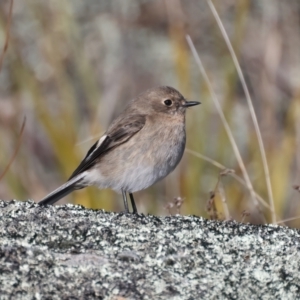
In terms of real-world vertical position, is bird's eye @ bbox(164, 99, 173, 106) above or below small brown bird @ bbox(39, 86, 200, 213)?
above

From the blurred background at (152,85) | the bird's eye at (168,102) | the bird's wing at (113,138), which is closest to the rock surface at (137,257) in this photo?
the bird's wing at (113,138)

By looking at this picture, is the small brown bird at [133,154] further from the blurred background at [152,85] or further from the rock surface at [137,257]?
the rock surface at [137,257]

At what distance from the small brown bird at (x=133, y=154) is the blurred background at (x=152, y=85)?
0.18m

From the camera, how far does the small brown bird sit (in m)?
Answer: 5.42

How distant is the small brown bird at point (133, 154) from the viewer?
5.42 m

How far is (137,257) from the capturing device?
10.1 feet

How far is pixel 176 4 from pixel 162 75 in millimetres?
1991

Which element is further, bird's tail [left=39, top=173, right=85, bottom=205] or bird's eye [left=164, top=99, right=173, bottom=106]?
bird's eye [left=164, top=99, right=173, bottom=106]

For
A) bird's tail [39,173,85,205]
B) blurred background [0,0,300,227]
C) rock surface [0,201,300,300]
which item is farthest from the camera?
blurred background [0,0,300,227]

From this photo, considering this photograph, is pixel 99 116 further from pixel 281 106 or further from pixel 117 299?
pixel 117 299

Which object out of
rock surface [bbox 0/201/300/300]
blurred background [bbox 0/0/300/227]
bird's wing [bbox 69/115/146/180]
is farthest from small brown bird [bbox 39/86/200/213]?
rock surface [bbox 0/201/300/300]

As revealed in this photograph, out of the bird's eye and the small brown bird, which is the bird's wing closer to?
the small brown bird

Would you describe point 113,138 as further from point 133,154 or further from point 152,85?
point 152,85

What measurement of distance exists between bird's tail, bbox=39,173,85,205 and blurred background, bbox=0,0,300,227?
0.35m
